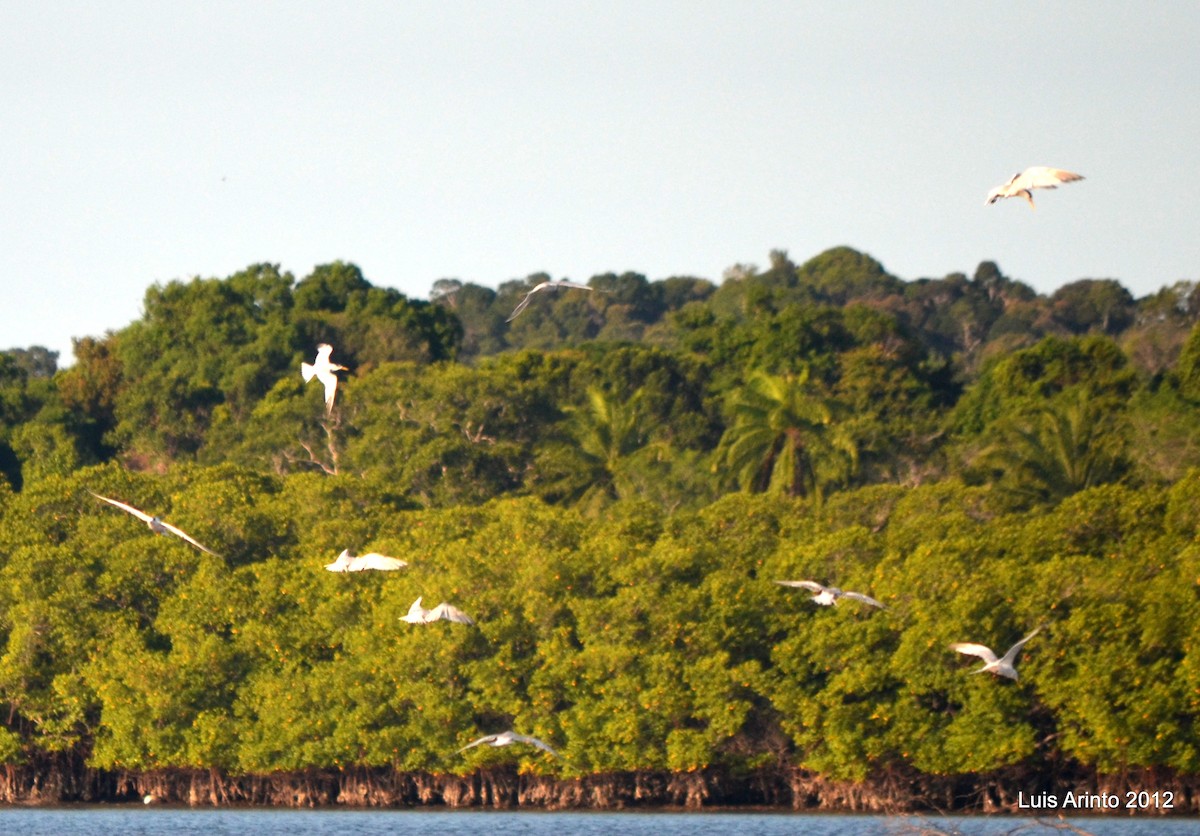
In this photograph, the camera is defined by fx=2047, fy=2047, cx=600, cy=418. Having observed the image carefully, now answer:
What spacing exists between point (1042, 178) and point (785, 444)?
29355 mm

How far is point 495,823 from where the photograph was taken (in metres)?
Answer: 33.9

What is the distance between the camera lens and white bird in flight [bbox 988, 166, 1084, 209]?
19.8 metres

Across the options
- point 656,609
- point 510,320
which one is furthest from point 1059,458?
point 510,320

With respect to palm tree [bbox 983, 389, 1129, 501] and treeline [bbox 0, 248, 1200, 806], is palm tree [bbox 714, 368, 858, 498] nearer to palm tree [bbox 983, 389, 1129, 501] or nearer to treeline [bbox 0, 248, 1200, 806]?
treeline [bbox 0, 248, 1200, 806]

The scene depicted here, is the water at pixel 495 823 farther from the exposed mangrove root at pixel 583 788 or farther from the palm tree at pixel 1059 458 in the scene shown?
the palm tree at pixel 1059 458

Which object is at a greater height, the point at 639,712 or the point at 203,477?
the point at 203,477

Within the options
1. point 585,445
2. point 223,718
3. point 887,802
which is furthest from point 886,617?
point 585,445

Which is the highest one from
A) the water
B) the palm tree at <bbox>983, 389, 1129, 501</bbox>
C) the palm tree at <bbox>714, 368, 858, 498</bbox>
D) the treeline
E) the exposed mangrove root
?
the palm tree at <bbox>714, 368, 858, 498</bbox>

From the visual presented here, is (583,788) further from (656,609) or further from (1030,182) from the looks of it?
(1030,182)

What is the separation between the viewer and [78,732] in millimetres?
38562

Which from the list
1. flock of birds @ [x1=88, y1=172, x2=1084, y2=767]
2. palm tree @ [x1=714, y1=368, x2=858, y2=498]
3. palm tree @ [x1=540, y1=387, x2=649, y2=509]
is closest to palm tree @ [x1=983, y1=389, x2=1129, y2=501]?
palm tree @ [x1=714, y1=368, x2=858, y2=498]

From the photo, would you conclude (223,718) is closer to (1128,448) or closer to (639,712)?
(639,712)

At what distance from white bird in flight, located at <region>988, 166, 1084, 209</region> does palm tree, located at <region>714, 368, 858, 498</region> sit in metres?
28.0

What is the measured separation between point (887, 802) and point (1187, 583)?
6249 mm
